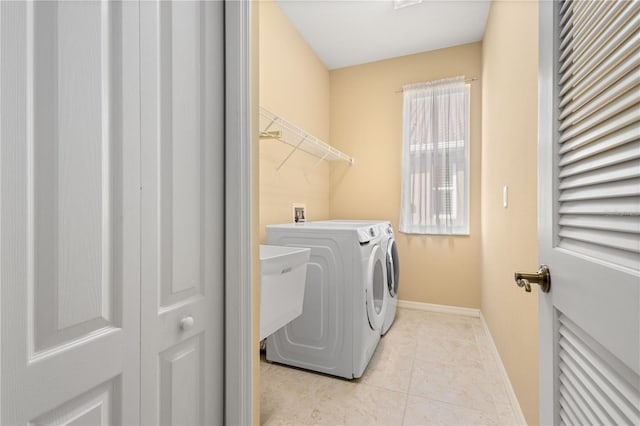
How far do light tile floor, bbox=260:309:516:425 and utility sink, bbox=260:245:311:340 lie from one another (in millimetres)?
543

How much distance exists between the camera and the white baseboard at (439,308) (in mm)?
2918

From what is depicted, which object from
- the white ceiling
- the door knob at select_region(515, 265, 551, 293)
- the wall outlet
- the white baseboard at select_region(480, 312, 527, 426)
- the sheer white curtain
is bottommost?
the white baseboard at select_region(480, 312, 527, 426)

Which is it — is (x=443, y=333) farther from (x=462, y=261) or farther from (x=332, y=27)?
(x=332, y=27)

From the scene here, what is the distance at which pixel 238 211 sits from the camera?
94cm

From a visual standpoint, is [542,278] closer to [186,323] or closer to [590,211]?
[590,211]

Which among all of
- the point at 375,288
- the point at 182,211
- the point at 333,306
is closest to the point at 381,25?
the point at 375,288

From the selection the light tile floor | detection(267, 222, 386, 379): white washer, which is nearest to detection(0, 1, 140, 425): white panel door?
the light tile floor

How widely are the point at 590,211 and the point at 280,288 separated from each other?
3.60ft

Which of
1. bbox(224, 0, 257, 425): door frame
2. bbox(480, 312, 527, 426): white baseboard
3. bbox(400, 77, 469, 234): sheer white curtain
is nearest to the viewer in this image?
bbox(224, 0, 257, 425): door frame

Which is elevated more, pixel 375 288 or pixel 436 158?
pixel 436 158

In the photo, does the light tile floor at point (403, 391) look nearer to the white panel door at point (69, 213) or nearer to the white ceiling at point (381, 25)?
the white panel door at point (69, 213)

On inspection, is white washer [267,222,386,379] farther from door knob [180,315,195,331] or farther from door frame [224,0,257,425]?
door knob [180,315,195,331]

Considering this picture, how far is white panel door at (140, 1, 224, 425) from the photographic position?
72cm

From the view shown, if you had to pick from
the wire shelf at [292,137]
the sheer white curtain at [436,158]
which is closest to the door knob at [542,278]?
the wire shelf at [292,137]
